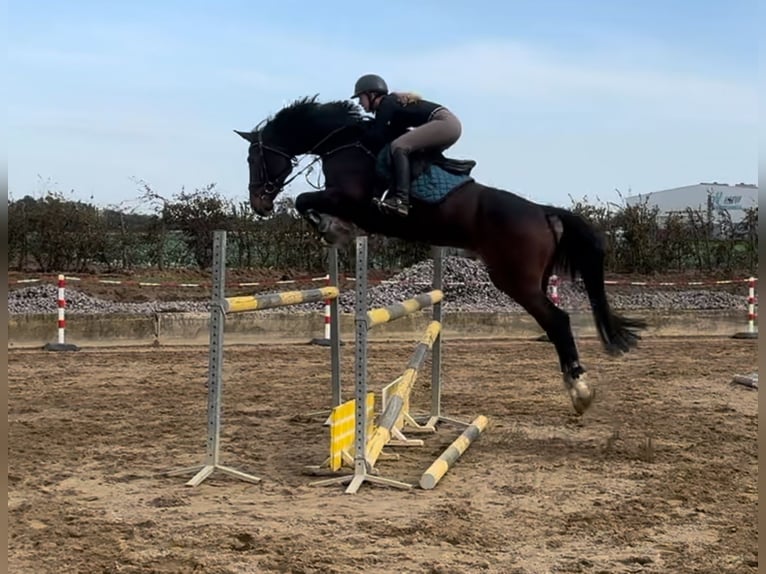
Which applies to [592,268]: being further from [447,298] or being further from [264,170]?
[447,298]

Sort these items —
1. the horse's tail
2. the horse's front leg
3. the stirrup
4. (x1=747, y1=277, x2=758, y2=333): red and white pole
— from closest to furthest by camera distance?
1. the stirrup
2. the horse's front leg
3. the horse's tail
4. (x1=747, y1=277, x2=758, y2=333): red and white pole

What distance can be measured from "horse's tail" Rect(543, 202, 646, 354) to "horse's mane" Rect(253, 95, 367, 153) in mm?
1075

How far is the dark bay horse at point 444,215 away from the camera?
3695 millimetres

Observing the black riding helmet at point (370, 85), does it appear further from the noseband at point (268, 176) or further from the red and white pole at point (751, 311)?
the red and white pole at point (751, 311)

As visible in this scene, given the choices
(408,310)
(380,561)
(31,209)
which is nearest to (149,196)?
(31,209)

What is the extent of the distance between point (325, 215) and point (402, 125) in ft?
1.90

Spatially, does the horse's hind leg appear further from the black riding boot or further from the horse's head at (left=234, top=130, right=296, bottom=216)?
the horse's head at (left=234, top=130, right=296, bottom=216)

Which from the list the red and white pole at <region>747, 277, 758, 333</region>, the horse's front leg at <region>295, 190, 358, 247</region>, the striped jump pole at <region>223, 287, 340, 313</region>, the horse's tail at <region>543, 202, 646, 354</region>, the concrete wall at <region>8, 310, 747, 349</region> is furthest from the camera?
the red and white pole at <region>747, 277, 758, 333</region>

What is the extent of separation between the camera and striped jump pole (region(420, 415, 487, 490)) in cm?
403

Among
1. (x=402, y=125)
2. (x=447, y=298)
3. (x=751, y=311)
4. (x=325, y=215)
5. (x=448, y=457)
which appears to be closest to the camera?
(x=325, y=215)

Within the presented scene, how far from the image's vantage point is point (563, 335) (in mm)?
4137

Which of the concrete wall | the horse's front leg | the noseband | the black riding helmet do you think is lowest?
the concrete wall

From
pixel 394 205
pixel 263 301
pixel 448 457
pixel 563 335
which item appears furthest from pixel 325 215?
pixel 448 457

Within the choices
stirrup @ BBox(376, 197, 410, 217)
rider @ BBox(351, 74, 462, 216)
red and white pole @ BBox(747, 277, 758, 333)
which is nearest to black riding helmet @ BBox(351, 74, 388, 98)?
rider @ BBox(351, 74, 462, 216)
